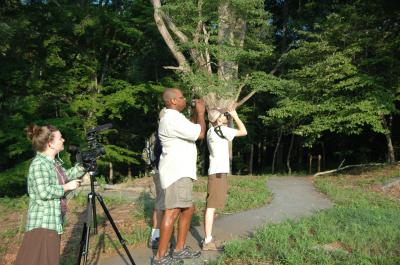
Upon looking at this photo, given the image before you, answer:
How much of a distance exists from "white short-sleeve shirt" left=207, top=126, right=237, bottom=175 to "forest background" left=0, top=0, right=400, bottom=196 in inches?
307

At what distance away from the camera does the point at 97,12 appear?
2019 centimetres

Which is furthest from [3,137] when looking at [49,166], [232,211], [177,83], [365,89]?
[49,166]

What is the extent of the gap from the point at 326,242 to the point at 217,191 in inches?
58.3

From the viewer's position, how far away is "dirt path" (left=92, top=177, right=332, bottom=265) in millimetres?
5652

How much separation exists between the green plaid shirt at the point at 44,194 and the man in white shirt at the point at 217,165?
7.20 feet

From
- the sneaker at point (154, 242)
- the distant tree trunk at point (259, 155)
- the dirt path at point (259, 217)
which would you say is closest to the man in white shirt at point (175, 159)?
the dirt path at point (259, 217)

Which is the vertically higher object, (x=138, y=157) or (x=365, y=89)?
(x=365, y=89)

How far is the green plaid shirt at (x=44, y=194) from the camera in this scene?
3.88 metres

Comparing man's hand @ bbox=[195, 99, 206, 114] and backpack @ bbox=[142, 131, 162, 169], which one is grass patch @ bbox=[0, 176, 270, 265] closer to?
backpack @ bbox=[142, 131, 162, 169]

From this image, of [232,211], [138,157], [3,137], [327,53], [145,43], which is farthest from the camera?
[138,157]

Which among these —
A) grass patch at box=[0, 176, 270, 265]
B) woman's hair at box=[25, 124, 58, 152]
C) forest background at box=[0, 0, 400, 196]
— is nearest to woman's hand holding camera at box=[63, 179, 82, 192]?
woman's hair at box=[25, 124, 58, 152]

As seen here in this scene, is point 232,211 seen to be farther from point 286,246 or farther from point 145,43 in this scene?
point 145,43

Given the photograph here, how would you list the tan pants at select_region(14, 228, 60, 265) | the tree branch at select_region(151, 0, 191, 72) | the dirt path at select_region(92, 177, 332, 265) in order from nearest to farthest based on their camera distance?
the tan pants at select_region(14, 228, 60, 265) < the dirt path at select_region(92, 177, 332, 265) < the tree branch at select_region(151, 0, 191, 72)

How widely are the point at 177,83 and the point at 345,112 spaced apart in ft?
30.2
